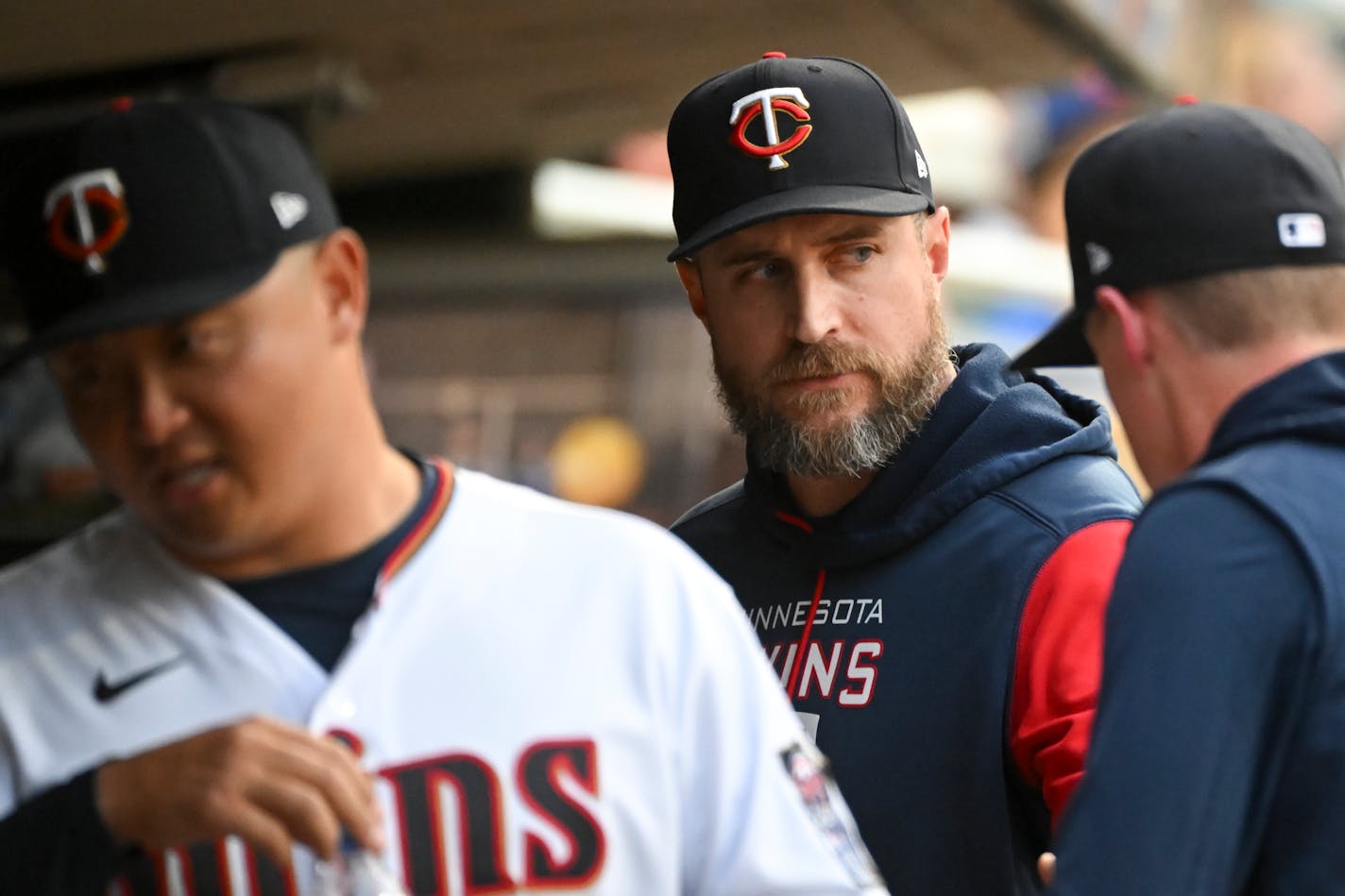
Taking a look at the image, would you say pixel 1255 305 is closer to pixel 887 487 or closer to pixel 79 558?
pixel 887 487

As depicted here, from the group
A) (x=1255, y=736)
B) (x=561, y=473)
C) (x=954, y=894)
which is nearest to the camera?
(x=1255, y=736)

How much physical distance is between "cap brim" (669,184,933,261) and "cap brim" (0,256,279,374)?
0.83m

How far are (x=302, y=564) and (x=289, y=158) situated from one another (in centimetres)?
41

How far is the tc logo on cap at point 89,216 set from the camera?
1577mm

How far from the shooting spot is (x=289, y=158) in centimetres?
168

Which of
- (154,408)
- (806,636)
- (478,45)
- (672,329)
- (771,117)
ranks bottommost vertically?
(672,329)

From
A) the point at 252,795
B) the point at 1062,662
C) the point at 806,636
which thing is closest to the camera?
the point at 252,795

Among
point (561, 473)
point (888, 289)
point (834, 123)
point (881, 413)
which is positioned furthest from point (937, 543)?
point (561, 473)

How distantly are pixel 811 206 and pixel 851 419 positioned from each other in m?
0.29

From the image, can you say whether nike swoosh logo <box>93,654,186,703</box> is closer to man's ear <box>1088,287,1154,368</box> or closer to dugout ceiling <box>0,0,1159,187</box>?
man's ear <box>1088,287,1154,368</box>

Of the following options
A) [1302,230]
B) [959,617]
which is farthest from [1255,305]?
[959,617]

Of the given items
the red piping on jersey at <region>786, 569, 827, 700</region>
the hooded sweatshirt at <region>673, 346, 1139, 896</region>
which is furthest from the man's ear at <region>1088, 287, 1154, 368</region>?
the red piping on jersey at <region>786, 569, 827, 700</region>

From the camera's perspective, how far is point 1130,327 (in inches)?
66.7

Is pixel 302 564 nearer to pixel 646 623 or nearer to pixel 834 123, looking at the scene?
pixel 646 623
